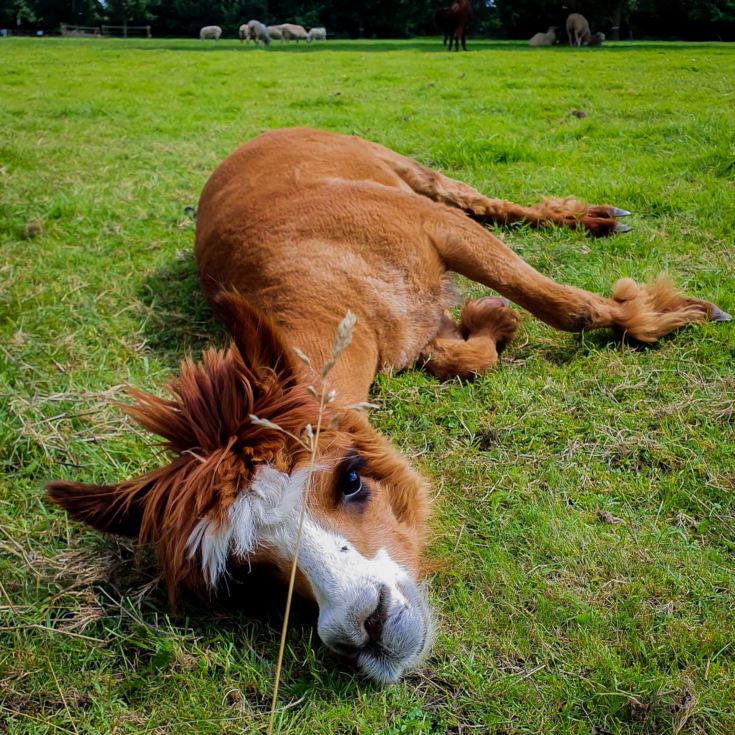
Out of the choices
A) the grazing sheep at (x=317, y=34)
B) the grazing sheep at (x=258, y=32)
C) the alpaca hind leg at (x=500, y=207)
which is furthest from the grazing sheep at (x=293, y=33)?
the alpaca hind leg at (x=500, y=207)

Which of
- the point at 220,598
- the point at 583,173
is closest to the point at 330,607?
the point at 220,598

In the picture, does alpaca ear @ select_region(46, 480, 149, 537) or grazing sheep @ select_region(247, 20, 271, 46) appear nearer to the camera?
alpaca ear @ select_region(46, 480, 149, 537)

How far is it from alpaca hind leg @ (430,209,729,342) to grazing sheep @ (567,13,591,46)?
2965 cm

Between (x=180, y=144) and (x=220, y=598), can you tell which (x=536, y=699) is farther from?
(x=180, y=144)

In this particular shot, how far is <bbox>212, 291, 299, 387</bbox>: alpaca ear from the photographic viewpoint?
218 centimetres

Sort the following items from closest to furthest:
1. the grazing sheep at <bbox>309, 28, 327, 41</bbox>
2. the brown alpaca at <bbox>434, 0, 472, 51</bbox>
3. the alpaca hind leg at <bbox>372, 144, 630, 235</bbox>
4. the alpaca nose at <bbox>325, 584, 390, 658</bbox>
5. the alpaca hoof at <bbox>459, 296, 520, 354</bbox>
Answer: the alpaca nose at <bbox>325, 584, 390, 658</bbox>
the alpaca hoof at <bbox>459, 296, 520, 354</bbox>
the alpaca hind leg at <bbox>372, 144, 630, 235</bbox>
the brown alpaca at <bbox>434, 0, 472, 51</bbox>
the grazing sheep at <bbox>309, 28, 327, 41</bbox>

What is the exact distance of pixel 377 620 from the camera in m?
1.84

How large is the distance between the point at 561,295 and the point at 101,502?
2.35 metres

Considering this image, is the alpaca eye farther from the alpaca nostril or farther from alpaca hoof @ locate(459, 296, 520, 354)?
alpaca hoof @ locate(459, 296, 520, 354)

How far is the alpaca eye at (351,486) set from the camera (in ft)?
6.95

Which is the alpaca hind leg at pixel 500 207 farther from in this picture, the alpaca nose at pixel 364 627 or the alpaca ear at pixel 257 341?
the alpaca nose at pixel 364 627

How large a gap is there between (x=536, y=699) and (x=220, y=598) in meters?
1.01

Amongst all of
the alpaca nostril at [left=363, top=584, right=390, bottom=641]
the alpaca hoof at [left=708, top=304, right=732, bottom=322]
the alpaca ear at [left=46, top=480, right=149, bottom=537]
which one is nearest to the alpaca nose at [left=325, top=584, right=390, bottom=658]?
the alpaca nostril at [left=363, top=584, right=390, bottom=641]

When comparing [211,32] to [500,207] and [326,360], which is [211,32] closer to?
[500,207]
